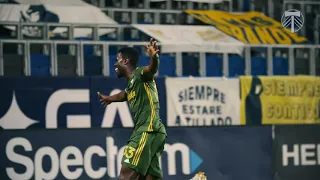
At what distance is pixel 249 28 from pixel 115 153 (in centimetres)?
515

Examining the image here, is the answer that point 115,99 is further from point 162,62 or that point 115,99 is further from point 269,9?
point 269,9

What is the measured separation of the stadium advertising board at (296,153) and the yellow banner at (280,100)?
2.31 metres

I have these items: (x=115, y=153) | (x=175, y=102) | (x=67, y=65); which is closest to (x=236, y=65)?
(x=175, y=102)

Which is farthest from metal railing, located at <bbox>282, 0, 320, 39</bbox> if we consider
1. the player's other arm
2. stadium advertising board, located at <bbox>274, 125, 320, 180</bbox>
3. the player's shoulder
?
the player's shoulder

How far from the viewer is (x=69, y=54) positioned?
13.3m

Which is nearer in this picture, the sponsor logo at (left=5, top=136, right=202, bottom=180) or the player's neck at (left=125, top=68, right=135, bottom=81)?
the player's neck at (left=125, top=68, right=135, bottom=81)

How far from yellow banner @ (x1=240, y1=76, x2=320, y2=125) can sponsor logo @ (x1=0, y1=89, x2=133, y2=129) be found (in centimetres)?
232

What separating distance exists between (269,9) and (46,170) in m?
6.52

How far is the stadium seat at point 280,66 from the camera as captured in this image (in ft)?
48.8

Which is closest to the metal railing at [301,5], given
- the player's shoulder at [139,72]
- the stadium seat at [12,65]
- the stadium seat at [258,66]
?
the stadium seat at [258,66]

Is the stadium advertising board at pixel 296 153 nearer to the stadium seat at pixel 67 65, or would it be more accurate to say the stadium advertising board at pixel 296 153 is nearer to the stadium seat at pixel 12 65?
the stadium seat at pixel 67 65

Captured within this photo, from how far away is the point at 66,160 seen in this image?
10.6 metres

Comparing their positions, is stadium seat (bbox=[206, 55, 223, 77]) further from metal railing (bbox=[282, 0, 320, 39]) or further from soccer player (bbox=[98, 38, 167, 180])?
soccer player (bbox=[98, 38, 167, 180])

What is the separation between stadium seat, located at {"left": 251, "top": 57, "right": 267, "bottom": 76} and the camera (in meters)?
14.7
